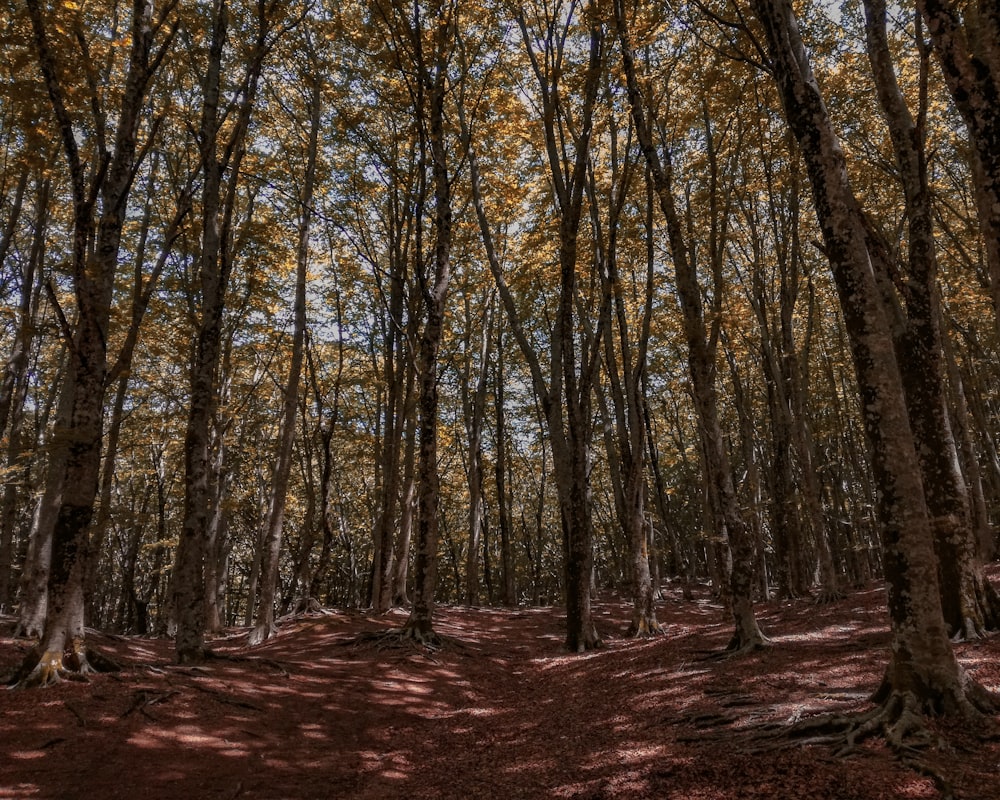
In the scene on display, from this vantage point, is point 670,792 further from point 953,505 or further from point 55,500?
point 55,500

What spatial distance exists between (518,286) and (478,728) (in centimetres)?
1333

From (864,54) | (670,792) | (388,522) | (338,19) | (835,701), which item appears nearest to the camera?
(670,792)

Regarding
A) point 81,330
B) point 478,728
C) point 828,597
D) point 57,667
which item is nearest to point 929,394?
point 478,728

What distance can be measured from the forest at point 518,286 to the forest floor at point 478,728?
14 centimetres

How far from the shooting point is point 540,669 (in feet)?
36.6

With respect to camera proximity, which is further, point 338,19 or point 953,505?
point 338,19

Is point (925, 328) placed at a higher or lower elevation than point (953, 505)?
higher

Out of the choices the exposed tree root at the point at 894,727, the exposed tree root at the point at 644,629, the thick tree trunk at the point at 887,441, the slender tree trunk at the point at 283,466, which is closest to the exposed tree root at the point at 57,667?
the slender tree trunk at the point at 283,466

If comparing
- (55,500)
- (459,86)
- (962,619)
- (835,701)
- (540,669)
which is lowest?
(540,669)

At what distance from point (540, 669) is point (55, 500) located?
9.92 metres

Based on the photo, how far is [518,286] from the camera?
60.3ft

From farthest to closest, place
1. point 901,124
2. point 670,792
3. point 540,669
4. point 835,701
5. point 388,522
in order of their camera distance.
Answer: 1. point 388,522
2. point 540,669
3. point 901,124
4. point 835,701
5. point 670,792

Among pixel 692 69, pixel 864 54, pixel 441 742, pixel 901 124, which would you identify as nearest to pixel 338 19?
pixel 692 69

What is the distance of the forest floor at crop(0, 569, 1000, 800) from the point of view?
14.1 feet
